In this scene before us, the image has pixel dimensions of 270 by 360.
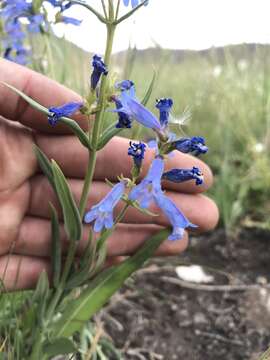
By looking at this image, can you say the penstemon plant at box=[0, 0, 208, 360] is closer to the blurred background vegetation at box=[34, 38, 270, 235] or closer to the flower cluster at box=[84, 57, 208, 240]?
the flower cluster at box=[84, 57, 208, 240]

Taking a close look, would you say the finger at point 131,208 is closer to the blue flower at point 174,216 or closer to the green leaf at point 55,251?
the green leaf at point 55,251

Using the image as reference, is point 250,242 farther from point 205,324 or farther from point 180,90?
point 180,90

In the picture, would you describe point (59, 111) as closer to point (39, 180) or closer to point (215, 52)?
point (39, 180)

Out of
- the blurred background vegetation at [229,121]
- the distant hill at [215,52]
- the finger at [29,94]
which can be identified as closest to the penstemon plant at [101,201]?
the finger at [29,94]

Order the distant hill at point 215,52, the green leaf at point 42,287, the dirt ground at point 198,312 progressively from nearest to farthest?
the green leaf at point 42,287
the dirt ground at point 198,312
the distant hill at point 215,52

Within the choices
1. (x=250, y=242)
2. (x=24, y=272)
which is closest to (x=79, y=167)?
(x=24, y=272)

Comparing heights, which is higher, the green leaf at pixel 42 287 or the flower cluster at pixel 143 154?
the flower cluster at pixel 143 154
